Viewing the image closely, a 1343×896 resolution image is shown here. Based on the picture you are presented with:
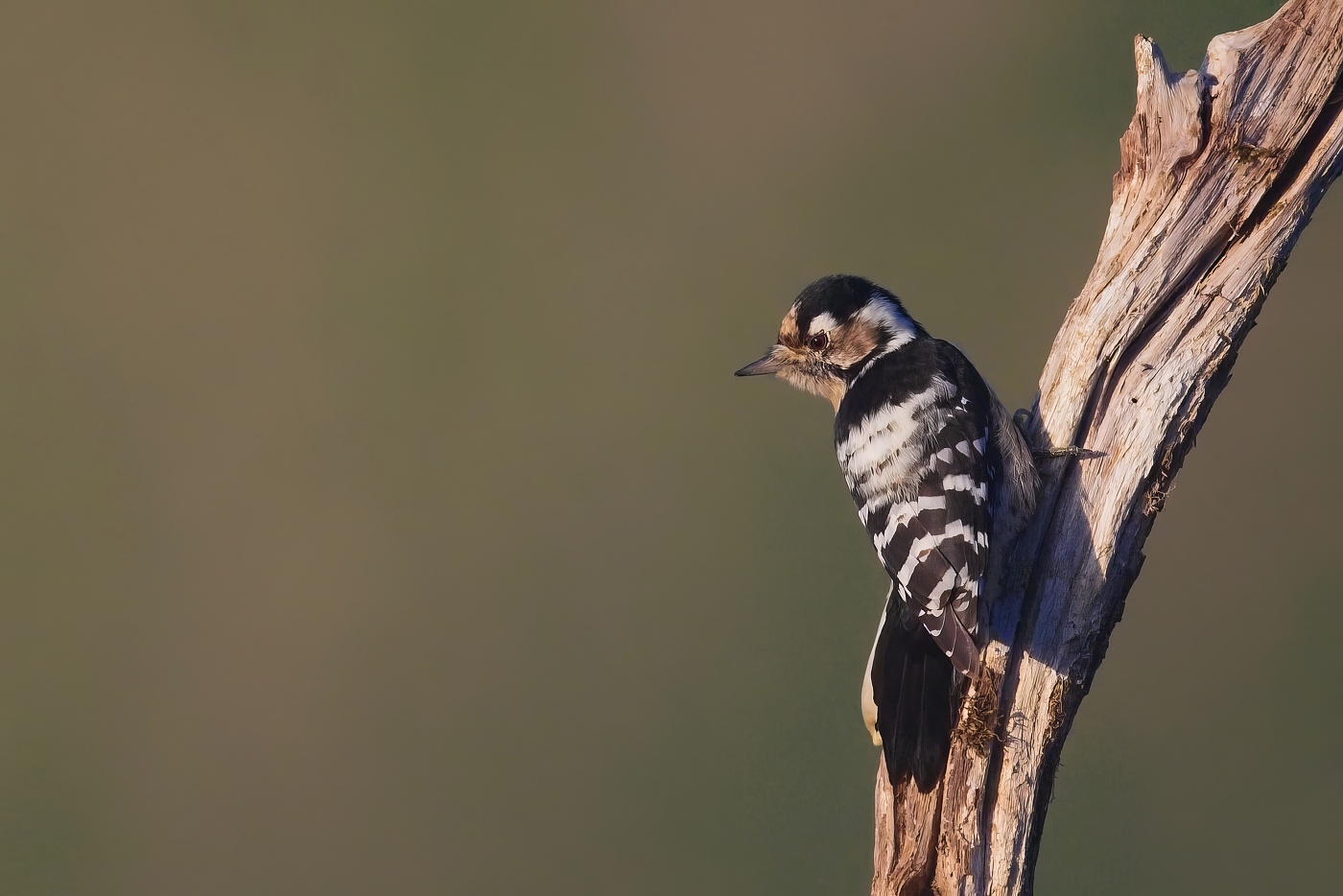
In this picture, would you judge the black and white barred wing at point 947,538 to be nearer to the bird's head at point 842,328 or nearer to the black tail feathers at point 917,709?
the black tail feathers at point 917,709

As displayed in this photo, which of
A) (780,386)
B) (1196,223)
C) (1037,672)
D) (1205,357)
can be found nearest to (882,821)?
(1037,672)

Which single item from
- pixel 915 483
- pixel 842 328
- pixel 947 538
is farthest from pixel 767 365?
pixel 947 538

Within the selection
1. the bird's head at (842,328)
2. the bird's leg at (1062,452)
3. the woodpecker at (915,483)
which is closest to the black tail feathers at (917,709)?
the woodpecker at (915,483)

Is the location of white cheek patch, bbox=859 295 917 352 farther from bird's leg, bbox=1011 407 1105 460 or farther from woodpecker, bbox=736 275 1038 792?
bird's leg, bbox=1011 407 1105 460

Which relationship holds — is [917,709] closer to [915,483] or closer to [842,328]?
[915,483]

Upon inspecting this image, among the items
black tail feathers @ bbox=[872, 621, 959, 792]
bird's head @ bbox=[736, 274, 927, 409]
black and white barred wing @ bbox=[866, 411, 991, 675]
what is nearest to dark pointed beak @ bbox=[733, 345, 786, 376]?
bird's head @ bbox=[736, 274, 927, 409]

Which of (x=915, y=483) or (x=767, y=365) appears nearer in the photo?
(x=915, y=483)
